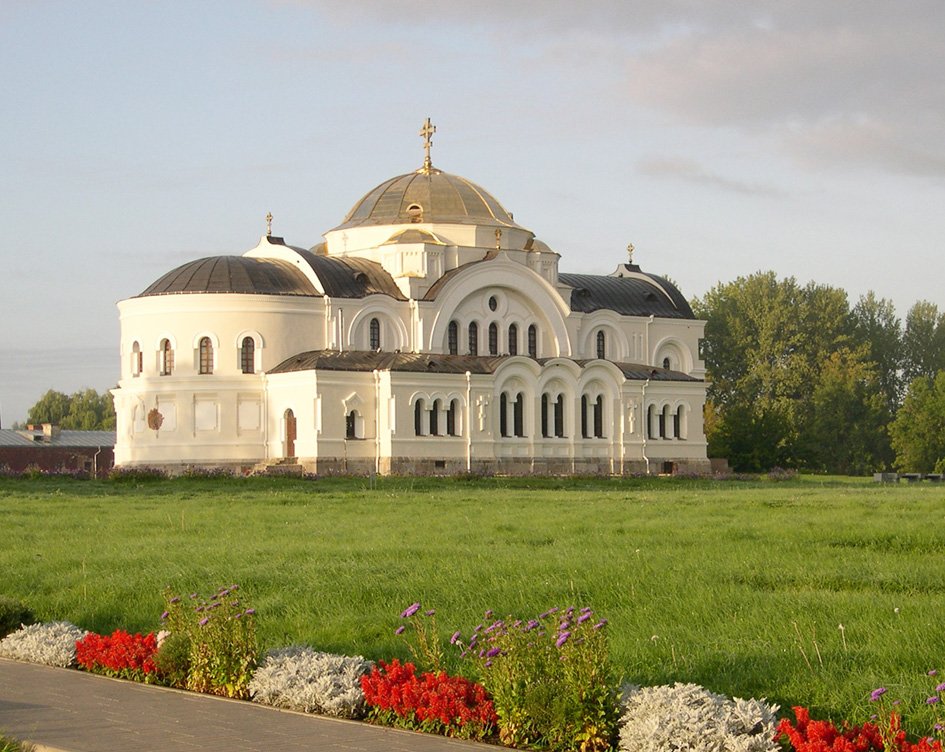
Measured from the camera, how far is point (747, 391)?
10856 centimetres

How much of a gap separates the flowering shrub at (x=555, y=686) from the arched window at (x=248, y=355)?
184 feet

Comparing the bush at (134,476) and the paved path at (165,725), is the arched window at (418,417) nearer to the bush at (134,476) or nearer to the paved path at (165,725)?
the bush at (134,476)

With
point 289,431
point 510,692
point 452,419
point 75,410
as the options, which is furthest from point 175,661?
point 75,410

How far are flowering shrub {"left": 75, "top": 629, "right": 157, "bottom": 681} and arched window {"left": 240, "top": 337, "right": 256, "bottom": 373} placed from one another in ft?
171

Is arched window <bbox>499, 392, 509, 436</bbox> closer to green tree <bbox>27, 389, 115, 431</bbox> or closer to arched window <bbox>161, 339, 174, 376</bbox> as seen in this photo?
arched window <bbox>161, 339, 174, 376</bbox>

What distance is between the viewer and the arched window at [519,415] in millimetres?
68250

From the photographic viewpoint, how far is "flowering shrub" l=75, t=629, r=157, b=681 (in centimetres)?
1443

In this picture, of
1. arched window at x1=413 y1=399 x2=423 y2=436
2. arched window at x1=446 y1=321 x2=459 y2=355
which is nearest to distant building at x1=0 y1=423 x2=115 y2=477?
arched window at x1=446 y1=321 x2=459 y2=355

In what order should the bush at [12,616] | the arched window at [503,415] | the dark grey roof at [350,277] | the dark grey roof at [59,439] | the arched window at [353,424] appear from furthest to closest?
the dark grey roof at [59,439] → the dark grey roof at [350,277] → the arched window at [503,415] → the arched window at [353,424] → the bush at [12,616]

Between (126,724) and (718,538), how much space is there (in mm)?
13144

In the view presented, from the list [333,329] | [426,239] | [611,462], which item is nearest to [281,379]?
[333,329]

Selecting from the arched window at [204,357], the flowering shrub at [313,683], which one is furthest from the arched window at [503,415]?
the flowering shrub at [313,683]

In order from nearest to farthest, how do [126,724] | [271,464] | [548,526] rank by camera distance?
1. [126,724]
2. [548,526]
3. [271,464]

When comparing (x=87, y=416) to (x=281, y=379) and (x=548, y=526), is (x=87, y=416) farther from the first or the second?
(x=548, y=526)
